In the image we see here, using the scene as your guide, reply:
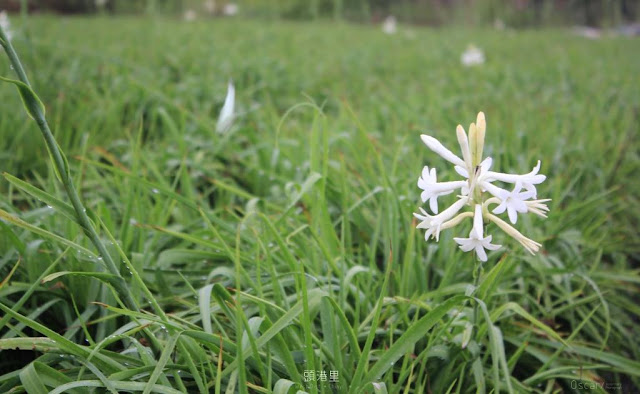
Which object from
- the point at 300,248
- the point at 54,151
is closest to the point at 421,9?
the point at 300,248

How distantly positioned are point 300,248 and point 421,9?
1109cm

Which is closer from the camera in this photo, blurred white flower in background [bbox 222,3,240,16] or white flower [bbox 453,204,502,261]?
white flower [bbox 453,204,502,261]

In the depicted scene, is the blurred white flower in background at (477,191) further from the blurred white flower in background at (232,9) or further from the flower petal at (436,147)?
the blurred white flower in background at (232,9)

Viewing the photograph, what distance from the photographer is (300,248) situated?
1353 mm

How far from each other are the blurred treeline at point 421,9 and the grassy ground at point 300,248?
24.3 ft

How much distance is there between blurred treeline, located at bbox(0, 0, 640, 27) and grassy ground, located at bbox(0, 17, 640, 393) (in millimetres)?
7397

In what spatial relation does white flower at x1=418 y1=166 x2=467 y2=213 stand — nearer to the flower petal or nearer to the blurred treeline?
the flower petal

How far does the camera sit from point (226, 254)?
1222mm

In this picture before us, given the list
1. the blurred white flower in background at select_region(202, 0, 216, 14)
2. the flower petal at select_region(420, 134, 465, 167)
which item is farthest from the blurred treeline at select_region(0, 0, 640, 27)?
the flower petal at select_region(420, 134, 465, 167)

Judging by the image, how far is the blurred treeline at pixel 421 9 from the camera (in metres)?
10.3

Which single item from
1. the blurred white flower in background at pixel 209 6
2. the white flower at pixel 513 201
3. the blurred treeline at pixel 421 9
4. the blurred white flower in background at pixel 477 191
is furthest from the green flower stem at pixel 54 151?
the blurred white flower in background at pixel 209 6

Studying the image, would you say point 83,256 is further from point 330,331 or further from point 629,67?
point 629,67

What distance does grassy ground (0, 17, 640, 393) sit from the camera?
0.95 m

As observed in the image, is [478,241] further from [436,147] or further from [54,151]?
[54,151]
